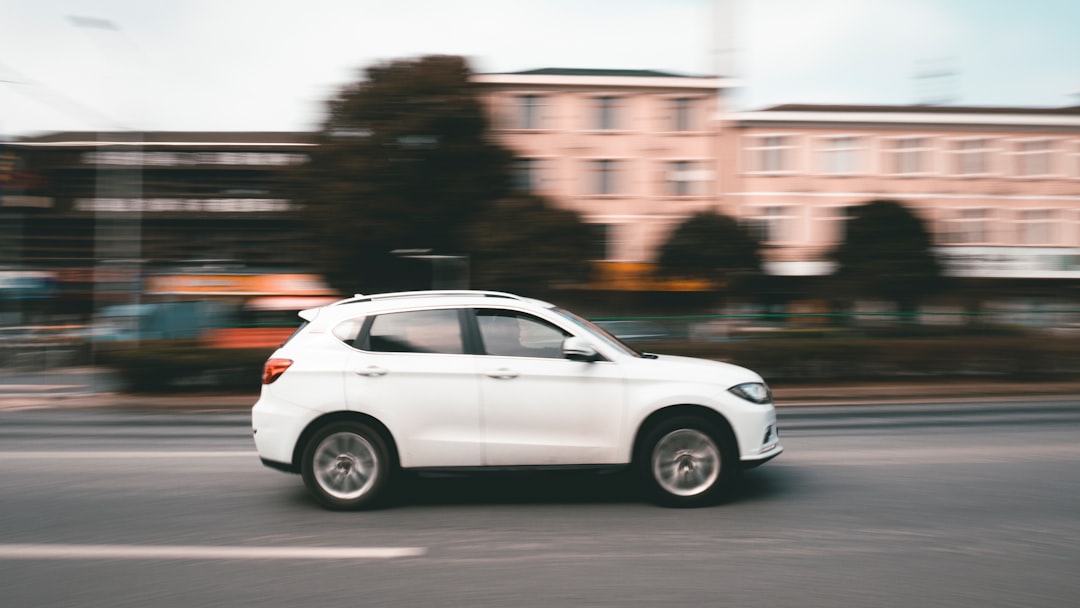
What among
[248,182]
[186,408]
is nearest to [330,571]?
[186,408]

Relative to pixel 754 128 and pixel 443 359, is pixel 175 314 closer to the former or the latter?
pixel 443 359

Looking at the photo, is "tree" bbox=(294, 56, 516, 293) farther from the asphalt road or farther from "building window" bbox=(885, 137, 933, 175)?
the asphalt road

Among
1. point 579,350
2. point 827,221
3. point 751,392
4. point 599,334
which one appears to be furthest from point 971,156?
point 579,350

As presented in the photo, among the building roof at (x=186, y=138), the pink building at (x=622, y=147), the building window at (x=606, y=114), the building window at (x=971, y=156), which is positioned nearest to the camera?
the pink building at (x=622, y=147)

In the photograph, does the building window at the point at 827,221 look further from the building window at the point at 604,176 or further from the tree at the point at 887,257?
the building window at the point at 604,176

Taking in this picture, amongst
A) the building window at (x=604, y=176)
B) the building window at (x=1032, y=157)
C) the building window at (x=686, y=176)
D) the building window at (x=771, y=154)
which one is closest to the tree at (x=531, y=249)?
the building window at (x=604, y=176)

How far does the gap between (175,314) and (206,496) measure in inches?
721

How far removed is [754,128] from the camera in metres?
44.4

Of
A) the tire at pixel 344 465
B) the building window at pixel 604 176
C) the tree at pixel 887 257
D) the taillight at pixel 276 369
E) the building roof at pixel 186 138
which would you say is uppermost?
the building roof at pixel 186 138

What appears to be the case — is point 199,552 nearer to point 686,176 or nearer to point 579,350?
point 579,350

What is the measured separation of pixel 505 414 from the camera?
6898 millimetres

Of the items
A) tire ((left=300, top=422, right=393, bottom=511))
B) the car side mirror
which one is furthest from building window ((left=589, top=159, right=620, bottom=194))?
tire ((left=300, top=422, right=393, bottom=511))

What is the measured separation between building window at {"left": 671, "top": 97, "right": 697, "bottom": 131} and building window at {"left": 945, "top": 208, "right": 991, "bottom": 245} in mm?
14197

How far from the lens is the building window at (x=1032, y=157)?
4662 cm
